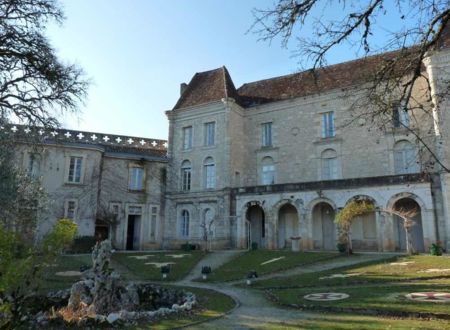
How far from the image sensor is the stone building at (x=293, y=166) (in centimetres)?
2352

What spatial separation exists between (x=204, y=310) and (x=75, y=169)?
74.3 ft

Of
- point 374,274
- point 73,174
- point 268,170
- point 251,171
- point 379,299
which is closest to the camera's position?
Result: point 379,299

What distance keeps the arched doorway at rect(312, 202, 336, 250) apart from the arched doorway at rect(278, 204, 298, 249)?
161 centimetres

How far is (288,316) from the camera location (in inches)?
357

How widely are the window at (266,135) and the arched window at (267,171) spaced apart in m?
1.29

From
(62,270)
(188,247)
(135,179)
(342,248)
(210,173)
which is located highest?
(210,173)

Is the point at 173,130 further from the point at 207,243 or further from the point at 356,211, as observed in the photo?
the point at 356,211

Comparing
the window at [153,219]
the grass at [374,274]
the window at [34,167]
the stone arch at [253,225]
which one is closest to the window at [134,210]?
the window at [153,219]

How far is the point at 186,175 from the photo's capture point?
33.3 meters

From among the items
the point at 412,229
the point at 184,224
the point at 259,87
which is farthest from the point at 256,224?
the point at 259,87

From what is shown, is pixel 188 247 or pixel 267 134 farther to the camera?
pixel 267 134

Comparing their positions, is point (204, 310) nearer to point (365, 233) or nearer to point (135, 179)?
point (365, 233)

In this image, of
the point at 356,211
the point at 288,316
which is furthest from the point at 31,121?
the point at 356,211

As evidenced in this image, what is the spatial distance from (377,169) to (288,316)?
20.2m
